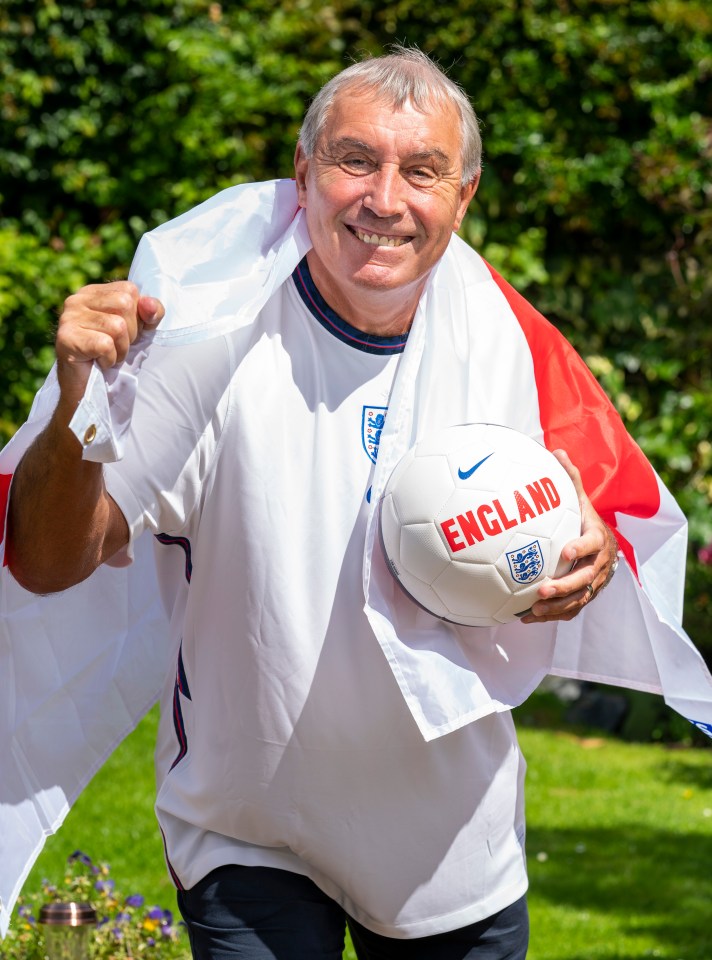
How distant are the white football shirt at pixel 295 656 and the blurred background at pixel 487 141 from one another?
5854mm

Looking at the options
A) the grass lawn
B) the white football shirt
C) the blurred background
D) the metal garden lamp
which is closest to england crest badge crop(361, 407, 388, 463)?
the white football shirt

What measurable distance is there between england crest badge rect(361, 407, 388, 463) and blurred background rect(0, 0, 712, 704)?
5.91m

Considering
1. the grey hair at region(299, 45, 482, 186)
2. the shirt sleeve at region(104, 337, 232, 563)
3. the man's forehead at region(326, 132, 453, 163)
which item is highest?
the grey hair at region(299, 45, 482, 186)

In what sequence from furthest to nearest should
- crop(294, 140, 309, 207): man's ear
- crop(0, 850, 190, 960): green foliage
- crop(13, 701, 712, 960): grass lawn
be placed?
1. crop(13, 701, 712, 960): grass lawn
2. crop(0, 850, 190, 960): green foliage
3. crop(294, 140, 309, 207): man's ear

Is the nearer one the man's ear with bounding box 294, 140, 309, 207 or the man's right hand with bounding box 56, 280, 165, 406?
the man's right hand with bounding box 56, 280, 165, 406

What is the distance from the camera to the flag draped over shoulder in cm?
230

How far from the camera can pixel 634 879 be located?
17.7 ft

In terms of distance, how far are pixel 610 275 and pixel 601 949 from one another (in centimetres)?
533

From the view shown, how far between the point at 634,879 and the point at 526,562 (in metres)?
3.52

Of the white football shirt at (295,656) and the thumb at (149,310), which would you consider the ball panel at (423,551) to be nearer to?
the white football shirt at (295,656)

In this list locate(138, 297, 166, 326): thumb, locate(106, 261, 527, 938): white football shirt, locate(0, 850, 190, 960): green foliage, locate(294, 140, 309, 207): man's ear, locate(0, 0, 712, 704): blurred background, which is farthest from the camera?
locate(0, 0, 712, 704): blurred background

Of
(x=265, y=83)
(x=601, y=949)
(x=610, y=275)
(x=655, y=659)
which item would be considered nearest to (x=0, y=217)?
(x=265, y=83)

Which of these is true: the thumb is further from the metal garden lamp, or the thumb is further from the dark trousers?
the metal garden lamp

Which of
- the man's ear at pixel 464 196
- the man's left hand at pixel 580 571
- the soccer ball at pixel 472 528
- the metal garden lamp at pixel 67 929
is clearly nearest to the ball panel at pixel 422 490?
the soccer ball at pixel 472 528
